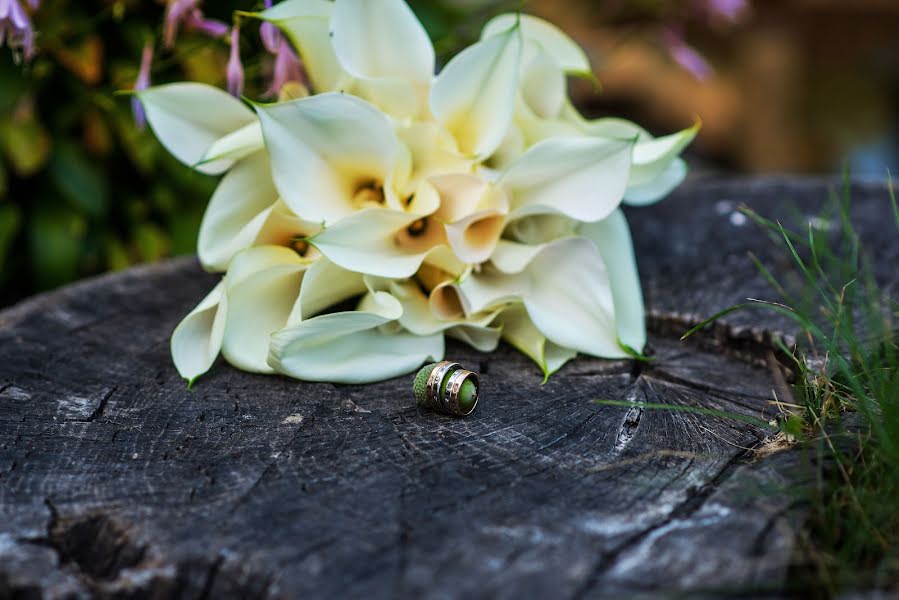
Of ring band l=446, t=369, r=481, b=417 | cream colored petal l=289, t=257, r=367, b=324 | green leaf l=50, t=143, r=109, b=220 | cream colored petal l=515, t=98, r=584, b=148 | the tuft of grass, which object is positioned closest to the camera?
the tuft of grass

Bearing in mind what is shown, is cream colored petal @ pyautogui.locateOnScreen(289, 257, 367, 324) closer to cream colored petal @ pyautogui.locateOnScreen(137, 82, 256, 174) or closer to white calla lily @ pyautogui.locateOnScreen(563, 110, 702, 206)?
cream colored petal @ pyautogui.locateOnScreen(137, 82, 256, 174)

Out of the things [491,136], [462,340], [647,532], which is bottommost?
[462,340]

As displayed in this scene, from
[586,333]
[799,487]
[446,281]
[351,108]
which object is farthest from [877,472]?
[351,108]

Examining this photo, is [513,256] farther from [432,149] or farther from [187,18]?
[187,18]

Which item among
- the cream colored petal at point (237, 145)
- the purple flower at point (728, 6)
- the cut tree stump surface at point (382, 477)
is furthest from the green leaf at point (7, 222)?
the purple flower at point (728, 6)

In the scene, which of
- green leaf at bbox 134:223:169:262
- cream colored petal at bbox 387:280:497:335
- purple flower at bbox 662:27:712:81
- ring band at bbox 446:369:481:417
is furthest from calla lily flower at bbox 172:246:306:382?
purple flower at bbox 662:27:712:81

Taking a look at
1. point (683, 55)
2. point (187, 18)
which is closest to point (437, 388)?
point (187, 18)

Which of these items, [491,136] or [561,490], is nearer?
[561,490]

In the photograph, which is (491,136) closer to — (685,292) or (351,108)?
(351,108)
